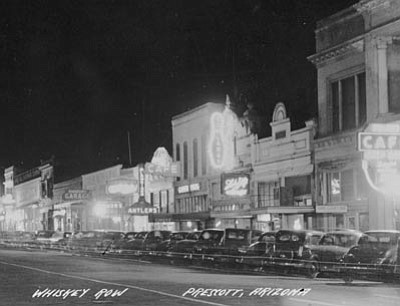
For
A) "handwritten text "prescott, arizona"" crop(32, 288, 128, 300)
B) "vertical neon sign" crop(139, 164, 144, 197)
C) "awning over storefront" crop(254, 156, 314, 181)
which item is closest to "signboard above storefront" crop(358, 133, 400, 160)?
"awning over storefront" crop(254, 156, 314, 181)

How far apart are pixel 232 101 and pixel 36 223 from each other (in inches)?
2235

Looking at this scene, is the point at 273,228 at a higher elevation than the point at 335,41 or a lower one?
lower

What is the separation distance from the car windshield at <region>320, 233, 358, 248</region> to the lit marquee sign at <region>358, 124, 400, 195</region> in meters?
6.46

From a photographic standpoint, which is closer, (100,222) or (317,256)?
(317,256)

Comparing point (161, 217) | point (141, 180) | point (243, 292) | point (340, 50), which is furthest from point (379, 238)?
point (141, 180)

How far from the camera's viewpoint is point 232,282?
889 inches

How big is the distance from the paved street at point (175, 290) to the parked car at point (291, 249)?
370 cm

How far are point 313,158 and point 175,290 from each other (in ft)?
75.0

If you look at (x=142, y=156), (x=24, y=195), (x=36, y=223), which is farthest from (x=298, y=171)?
(x=24, y=195)

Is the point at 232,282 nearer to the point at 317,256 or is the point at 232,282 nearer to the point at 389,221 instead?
the point at 317,256

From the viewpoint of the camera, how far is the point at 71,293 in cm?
1895

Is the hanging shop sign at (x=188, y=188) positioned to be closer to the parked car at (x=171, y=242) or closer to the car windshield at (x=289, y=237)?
the parked car at (x=171, y=242)

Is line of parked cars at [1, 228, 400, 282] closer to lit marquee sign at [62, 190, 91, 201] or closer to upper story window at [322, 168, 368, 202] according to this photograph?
upper story window at [322, 168, 368, 202]

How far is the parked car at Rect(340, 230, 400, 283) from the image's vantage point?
2372cm
